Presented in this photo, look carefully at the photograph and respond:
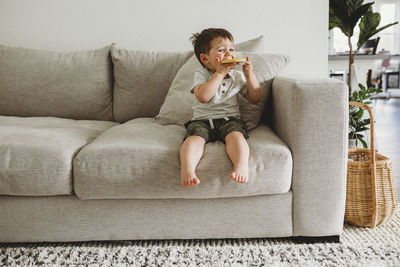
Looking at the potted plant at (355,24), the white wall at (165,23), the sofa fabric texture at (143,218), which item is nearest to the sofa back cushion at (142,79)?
the white wall at (165,23)

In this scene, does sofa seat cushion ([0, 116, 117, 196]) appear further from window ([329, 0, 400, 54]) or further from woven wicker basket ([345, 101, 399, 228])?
window ([329, 0, 400, 54])

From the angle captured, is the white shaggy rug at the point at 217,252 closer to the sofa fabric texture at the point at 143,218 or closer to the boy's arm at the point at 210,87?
the sofa fabric texture at the point at 143,218

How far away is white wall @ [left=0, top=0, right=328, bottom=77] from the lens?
2195 mm

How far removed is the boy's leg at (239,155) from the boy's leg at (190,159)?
0.37 feet

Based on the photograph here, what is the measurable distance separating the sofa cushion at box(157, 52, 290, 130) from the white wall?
1.95ft

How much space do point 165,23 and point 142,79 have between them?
0.56 m

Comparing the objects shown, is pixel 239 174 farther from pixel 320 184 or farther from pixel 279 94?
pixel 279 94

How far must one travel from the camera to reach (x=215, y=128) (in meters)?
1.41

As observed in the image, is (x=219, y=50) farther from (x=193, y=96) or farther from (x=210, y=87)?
(x=193, y=96)

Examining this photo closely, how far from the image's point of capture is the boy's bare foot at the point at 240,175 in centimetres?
112

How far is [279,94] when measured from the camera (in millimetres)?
1383

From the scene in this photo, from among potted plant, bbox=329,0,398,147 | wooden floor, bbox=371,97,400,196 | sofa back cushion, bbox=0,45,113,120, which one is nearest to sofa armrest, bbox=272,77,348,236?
potted plant, bbox=329,0,398,147

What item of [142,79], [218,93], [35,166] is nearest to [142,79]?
[142,79]

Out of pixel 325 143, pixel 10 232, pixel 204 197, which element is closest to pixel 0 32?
pixel 10 232
